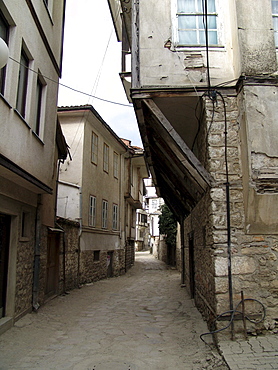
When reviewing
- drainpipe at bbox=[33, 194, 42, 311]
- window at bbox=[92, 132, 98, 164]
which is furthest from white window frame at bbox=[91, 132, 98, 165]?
drainpipe at bbox=[33, 194, 42, 311]

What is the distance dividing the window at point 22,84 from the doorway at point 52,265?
13.9ft

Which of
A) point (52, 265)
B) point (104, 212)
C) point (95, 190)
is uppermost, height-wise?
point (95, 190)

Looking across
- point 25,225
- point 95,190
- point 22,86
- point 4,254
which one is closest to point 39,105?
point 22,86

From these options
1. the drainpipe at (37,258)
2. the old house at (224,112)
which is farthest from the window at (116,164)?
the old house at (224,112)

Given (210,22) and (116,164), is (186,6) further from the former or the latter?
(116,164)

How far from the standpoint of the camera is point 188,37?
608cm

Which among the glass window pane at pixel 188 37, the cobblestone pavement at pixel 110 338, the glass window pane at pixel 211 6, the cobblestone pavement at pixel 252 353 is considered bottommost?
the cobblestone pavement at pixel 110 338

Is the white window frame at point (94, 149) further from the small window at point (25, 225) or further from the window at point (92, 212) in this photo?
the small window at point (25, 225)

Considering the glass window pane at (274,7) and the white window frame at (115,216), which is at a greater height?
the glass window pane at (274,7)

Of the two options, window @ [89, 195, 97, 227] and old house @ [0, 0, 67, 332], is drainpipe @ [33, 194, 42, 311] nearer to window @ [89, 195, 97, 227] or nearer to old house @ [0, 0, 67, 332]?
old house @ [0, 0, 67, 332]

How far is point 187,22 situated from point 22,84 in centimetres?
336

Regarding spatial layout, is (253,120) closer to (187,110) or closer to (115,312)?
(187,110)

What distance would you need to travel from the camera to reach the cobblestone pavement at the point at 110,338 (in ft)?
14.9

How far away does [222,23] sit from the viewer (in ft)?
20.0
